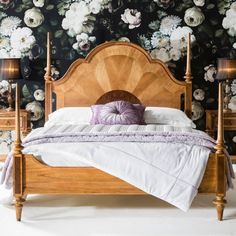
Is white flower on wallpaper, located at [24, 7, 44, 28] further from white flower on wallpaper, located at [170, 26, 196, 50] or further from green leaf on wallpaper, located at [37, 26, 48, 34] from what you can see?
white flower on wallpaper, located at [170, 26, 196, 50]

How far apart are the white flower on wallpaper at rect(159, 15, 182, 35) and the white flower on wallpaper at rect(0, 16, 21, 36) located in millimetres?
1694

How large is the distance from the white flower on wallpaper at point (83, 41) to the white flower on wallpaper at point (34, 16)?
0.49 metres

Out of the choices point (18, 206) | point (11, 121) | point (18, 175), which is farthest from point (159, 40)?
point (18, 206)

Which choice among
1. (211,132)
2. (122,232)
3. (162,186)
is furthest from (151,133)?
(211,132)

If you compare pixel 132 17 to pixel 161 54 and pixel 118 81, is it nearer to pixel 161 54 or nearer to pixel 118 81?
pixel 161 54

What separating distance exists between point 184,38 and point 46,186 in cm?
277

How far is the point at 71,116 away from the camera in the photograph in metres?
5.07

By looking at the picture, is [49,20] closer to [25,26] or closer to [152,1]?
[25,26]

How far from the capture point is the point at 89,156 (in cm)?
359

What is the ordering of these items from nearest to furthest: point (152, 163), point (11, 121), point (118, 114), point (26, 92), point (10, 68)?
point (152, 163) → point (118, 114) → point (10, 68) → point (11, 121) → point (26, 92)

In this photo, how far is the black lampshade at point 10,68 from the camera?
515cm

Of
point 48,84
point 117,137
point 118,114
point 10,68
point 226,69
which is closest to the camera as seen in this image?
point 117,137

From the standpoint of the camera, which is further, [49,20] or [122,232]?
[49,20]

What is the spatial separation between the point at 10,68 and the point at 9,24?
27.7 inches
